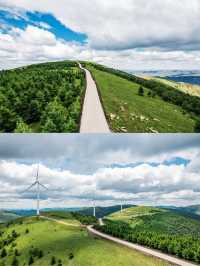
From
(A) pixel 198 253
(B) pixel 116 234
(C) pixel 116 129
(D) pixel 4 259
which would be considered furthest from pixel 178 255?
(D) pixel 4 259

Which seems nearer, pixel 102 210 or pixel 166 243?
pixel 166 243

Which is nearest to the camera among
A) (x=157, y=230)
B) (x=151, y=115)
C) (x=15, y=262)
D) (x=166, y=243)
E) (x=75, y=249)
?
(x=75, y=249)

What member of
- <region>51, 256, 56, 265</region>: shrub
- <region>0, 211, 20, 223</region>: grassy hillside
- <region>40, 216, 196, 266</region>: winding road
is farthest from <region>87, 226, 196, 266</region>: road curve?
<region>0, 211, 20, 223</region>: grassy hillside

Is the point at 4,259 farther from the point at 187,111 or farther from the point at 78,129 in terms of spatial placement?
the point at 187,111

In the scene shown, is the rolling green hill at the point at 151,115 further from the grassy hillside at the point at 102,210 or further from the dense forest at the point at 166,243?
the grassy hillside at the point at 102,210

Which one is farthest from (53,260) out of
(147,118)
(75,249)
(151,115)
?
(151,115)

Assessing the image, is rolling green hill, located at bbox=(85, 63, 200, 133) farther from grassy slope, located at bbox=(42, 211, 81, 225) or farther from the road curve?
grassy slope, located at bbox=(42, 211, 81, 225)

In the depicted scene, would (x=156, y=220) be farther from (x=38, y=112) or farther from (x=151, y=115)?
(x=38, y=112)
